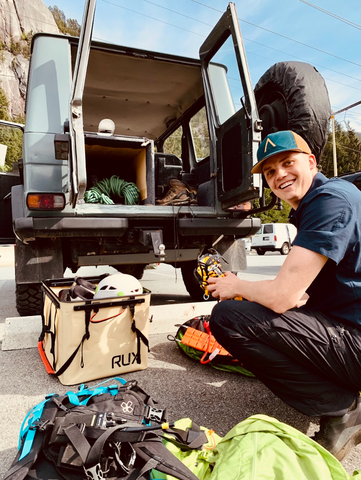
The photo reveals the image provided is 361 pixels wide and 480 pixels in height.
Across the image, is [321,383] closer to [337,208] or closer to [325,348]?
[325,348]

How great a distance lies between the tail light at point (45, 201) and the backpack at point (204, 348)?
134 centimetres

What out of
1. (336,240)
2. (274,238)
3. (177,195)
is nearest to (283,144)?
(336,240)

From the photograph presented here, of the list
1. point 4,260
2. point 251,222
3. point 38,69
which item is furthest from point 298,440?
point 4,260

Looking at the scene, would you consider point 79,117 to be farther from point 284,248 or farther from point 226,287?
point 284,248

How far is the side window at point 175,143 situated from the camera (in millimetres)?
5074

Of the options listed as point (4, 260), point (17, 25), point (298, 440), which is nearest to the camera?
point (298, 440)

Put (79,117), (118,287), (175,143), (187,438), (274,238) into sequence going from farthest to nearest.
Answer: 1. (274,238)
2. (175,143)
3. (79,117)
4. (118,287)
5. (187,438)

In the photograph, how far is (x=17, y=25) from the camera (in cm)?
5022

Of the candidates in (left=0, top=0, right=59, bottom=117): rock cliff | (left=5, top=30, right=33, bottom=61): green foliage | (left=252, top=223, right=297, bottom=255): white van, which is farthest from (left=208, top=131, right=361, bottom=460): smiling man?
(left=5, top=30, right=33, bottom=61): green foliage

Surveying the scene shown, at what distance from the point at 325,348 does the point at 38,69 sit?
2997 millimetres

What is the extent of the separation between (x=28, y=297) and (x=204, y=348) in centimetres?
187

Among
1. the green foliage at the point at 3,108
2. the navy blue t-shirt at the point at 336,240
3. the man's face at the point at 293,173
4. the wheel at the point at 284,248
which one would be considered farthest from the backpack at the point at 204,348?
the green foliage at the point at 3,108

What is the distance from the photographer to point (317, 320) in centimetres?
136

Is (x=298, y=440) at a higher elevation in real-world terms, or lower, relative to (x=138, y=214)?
lower
